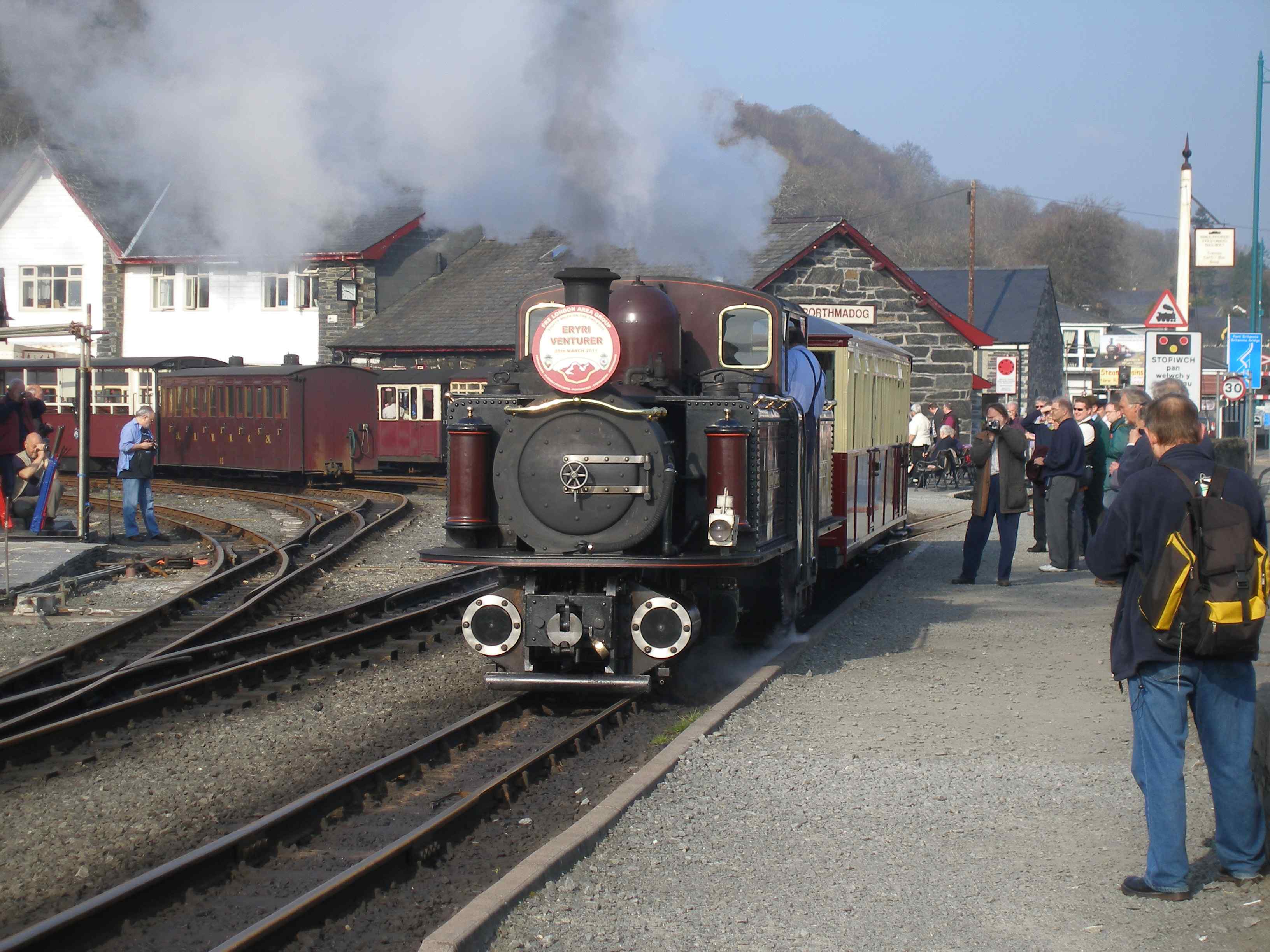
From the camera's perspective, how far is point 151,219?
4125 centimetres

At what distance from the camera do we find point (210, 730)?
717cm

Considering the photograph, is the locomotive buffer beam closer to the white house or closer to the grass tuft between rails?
the grass tuft between rails

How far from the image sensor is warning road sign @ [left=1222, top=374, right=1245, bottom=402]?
23.6m

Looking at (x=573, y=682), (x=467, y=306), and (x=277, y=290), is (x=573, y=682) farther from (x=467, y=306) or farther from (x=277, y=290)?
(x=277, y=290)

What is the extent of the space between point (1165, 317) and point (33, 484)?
13.5 meters

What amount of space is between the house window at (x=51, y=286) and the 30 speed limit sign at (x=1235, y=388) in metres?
33.2

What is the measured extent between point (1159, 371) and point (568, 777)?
11011 mm

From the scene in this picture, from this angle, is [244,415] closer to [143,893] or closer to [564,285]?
[564,285]

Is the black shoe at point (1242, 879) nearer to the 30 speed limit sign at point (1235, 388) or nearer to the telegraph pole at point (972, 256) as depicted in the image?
the 30 speed limit sign at point (1235, 388)

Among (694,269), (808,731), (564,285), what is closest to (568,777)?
(808,731)

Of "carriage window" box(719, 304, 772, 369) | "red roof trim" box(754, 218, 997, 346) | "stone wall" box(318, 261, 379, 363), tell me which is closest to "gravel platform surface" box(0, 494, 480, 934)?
"carriage window" box(719, 304, 772, 369)

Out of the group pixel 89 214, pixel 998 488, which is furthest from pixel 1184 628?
pixel 89 214

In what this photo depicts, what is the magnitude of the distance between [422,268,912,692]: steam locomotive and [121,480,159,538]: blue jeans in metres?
9.38

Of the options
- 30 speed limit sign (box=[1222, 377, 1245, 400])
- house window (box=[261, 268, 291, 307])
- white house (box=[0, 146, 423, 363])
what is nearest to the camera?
30 speed limit sign (box=[1222, 377, 1245, 400])
